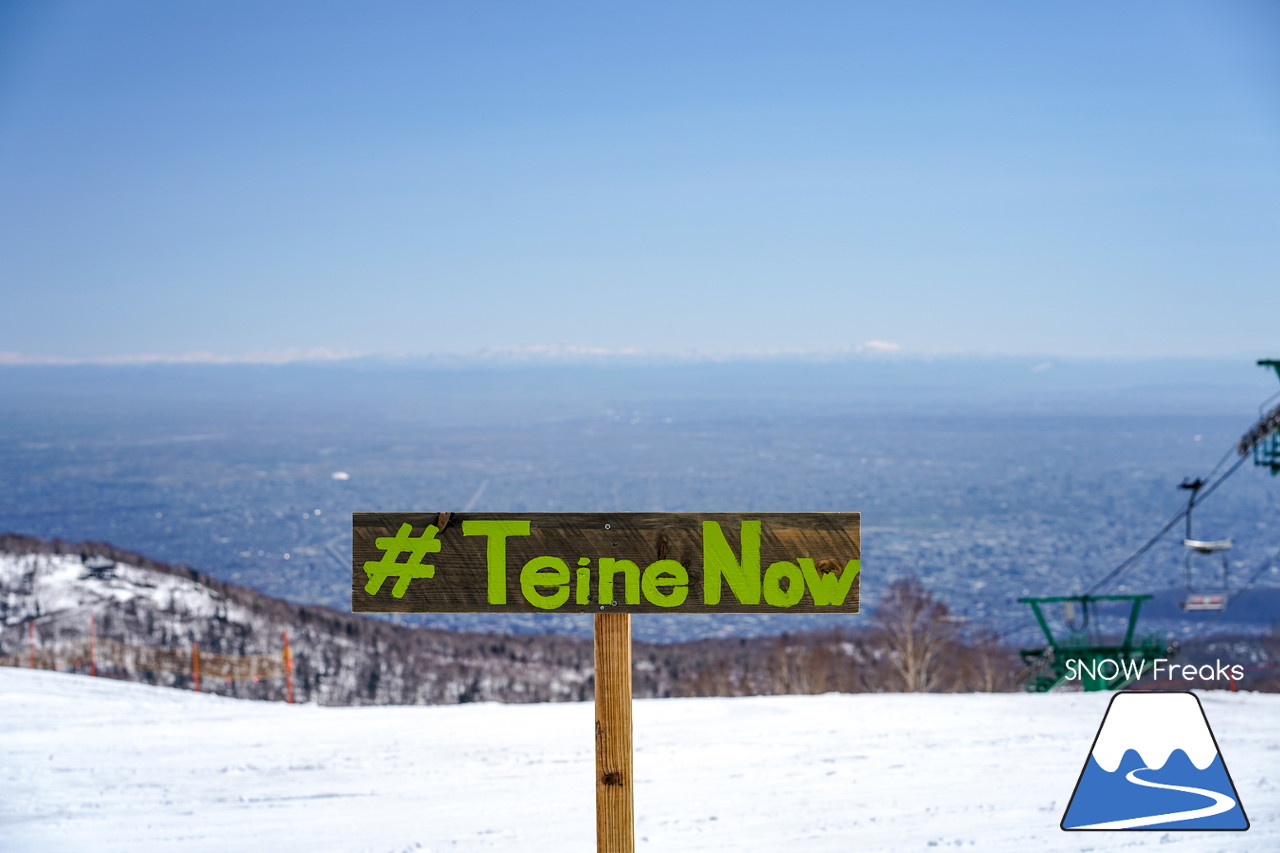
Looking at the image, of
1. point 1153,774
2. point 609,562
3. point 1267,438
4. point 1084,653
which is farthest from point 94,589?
point 609,562

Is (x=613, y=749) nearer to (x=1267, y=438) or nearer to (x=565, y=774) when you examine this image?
(x=565, y=774)

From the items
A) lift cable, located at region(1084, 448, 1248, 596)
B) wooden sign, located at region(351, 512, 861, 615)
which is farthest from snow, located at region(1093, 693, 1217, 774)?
lift cable, located at region(1084, 448, 1248, 596)

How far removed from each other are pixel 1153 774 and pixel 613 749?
2834 millimetres

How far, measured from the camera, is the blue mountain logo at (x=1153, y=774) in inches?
156

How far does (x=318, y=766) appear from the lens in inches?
253

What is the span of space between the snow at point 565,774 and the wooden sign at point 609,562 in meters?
2.52

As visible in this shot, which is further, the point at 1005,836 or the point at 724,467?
the point at 724,467

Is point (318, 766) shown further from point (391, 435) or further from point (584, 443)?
point (391, 435)

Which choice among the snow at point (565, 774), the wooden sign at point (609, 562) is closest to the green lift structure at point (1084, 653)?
the snow at point (565, 774)

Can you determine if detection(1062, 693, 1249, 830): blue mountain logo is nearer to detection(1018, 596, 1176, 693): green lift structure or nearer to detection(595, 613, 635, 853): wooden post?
detection(595, 613, 635, 853): wooden post

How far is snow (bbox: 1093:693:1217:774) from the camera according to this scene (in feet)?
12.8

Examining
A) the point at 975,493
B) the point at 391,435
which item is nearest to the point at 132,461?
the point at 391,435

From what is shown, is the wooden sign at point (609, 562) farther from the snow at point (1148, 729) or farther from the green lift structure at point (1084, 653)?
the green lift structure at point (1084, 653)

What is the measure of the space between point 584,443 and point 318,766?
542ft
